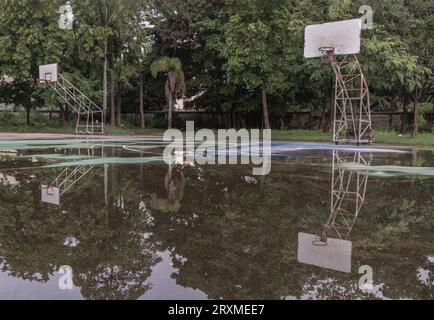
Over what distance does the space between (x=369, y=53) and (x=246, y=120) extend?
15.5 meters

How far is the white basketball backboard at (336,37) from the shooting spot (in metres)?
21.5

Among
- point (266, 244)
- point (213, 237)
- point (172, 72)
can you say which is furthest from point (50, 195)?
point (172, 72)

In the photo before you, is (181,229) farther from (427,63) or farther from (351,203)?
(427,63)

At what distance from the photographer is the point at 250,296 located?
402cm

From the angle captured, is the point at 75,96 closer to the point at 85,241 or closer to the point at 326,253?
the point at 85,241

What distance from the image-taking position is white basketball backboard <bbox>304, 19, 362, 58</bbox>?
21.5 meters

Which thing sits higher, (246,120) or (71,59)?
(71,59)

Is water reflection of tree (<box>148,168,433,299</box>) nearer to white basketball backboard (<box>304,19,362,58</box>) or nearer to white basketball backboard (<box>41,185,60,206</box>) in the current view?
white basketball backboard (<box>41,185,60,206</box>)

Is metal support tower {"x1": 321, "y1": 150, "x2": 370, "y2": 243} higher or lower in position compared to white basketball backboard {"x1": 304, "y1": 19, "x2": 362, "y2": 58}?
lower

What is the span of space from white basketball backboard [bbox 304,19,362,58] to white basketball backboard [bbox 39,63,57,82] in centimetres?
1556

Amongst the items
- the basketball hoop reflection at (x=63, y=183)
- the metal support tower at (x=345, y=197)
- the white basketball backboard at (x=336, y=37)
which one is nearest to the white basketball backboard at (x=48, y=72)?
the white basketball backboard at (x=336, y=37)

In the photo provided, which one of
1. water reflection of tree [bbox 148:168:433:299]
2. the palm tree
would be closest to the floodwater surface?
water reflection of tree [bbox 148:168:433:299]

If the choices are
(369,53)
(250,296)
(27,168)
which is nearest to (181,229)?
(250,296)

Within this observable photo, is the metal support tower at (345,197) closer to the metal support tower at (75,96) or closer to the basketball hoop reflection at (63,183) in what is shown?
the basketball hoop reflection at (63,183)
